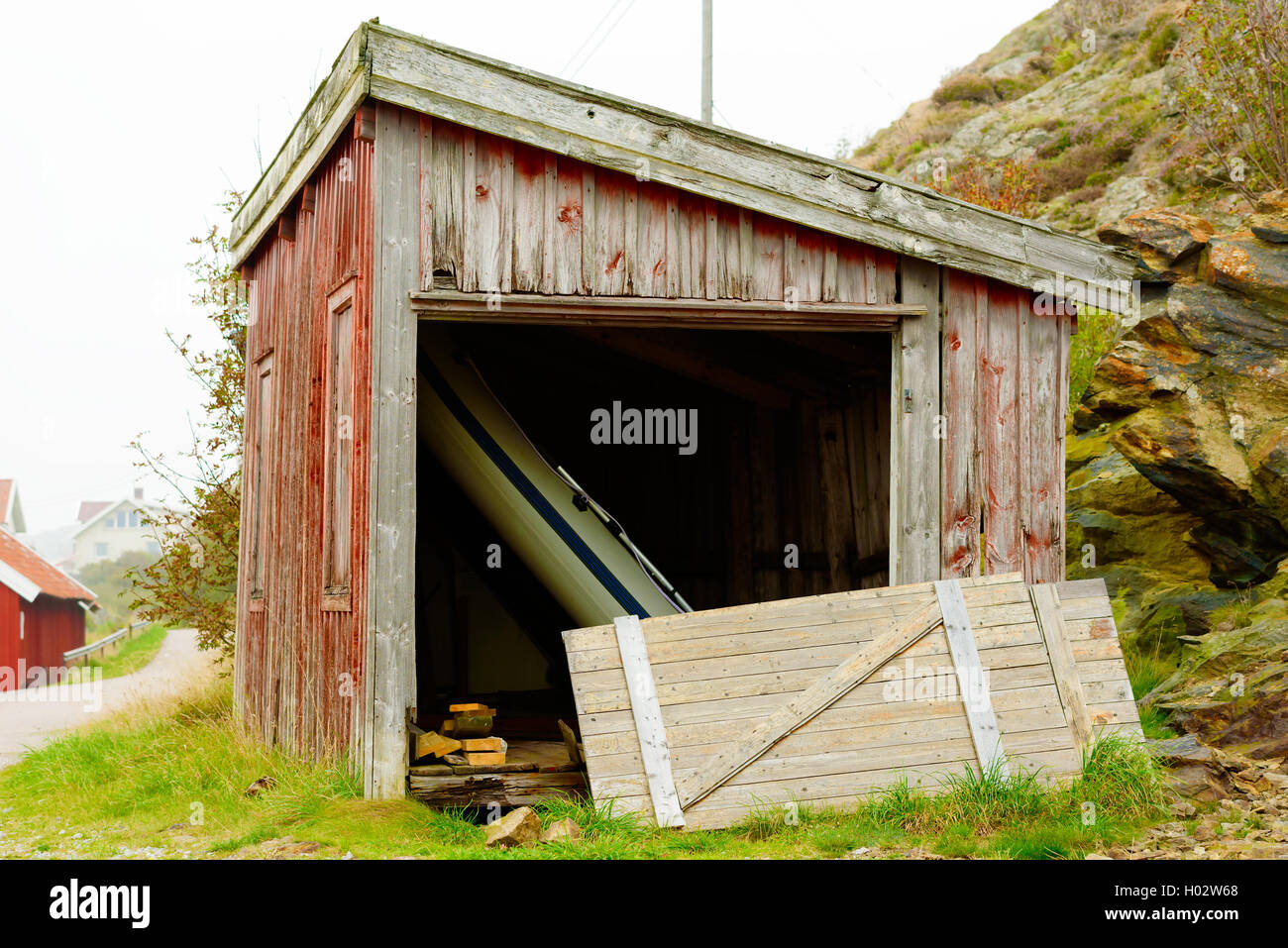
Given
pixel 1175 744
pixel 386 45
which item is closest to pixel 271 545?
pixel 386 45

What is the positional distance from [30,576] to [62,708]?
42.1ft

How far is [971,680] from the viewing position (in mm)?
6938

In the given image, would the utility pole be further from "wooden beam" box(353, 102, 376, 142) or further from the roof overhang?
"wooden beam" box(353, 102, 376, 142)

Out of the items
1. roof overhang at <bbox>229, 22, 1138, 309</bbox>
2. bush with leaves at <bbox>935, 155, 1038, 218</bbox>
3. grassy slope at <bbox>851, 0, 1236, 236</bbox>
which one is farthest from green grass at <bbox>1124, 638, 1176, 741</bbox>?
bush with leaves at <bbox>935, 155, 1038, 218</bbox>

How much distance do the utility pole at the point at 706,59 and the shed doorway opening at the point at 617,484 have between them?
233 inches

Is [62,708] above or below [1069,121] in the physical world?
below

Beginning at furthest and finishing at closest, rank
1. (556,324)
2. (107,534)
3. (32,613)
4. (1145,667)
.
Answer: (107,534) < (32,613) < (1145,667) < (556,324)

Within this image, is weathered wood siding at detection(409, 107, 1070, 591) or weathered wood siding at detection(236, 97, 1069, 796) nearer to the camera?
weathered wood siding at detection(236, 97, 1069, 796)

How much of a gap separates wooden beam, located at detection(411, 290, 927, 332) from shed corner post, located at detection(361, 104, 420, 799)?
0.23 m

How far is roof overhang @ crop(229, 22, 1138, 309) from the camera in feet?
22.9

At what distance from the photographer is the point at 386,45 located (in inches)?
272

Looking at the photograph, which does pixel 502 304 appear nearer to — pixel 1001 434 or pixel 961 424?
pixel 961 424

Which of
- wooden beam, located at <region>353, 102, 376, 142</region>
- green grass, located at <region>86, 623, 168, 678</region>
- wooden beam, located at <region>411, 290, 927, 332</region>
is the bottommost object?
green grass, located at <region>86, 623, 168, 678</region>

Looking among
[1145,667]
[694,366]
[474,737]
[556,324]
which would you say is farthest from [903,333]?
[1145,667]
